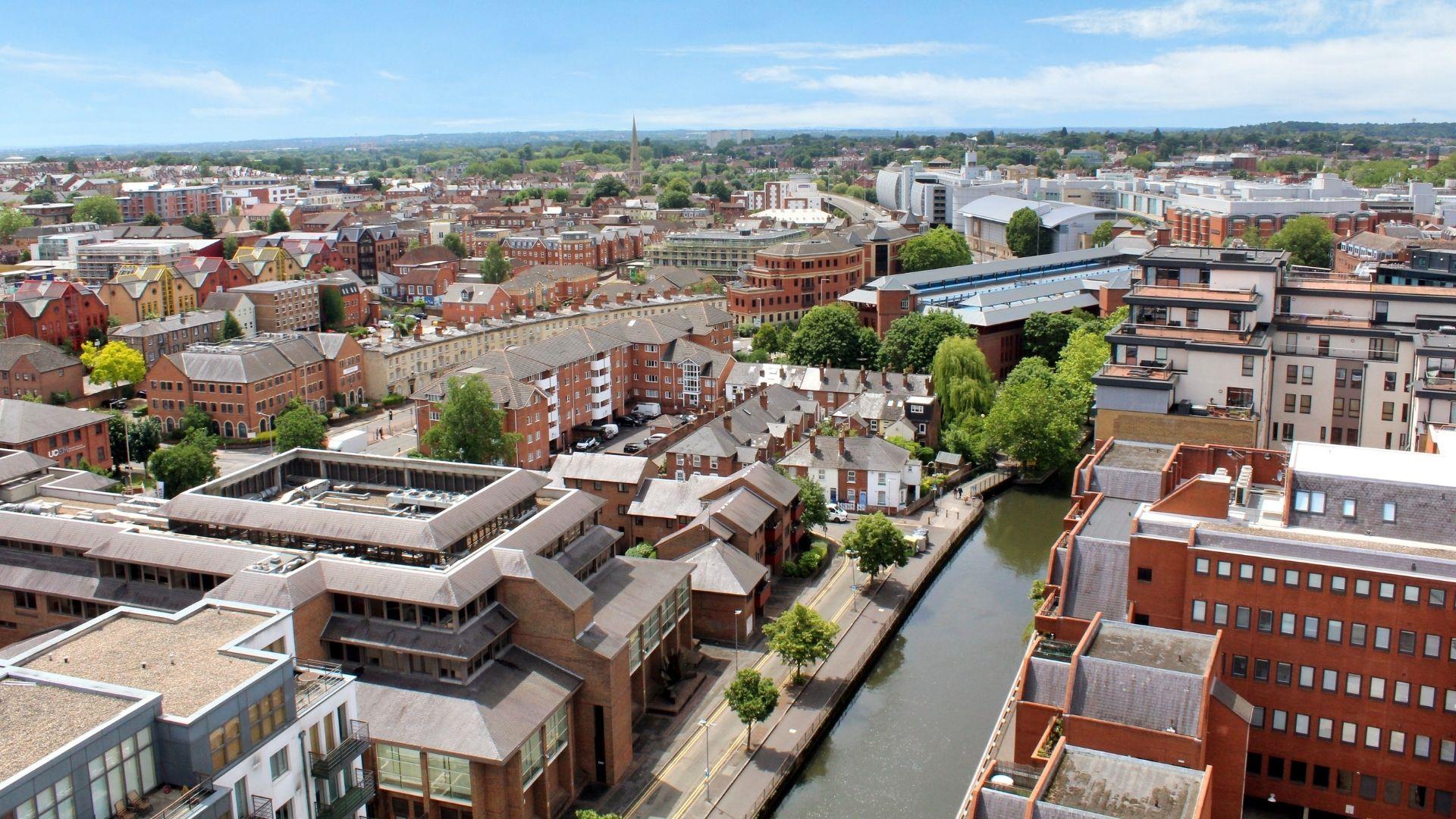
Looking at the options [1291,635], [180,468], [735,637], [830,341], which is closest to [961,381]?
[830,341]

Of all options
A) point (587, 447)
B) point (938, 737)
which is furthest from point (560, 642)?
point (587, 447)

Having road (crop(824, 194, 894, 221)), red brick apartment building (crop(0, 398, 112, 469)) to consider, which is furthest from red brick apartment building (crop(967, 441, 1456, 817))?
road (crop(824, 194, 894, 221))

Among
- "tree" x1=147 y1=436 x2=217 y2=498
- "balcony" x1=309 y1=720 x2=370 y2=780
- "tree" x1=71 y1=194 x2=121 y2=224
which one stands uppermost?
"tree" x1=71 y1=194 x2=121 y2=224

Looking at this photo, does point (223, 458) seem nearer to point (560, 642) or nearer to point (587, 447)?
point (587, 447)

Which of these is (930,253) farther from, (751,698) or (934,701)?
(751,698)

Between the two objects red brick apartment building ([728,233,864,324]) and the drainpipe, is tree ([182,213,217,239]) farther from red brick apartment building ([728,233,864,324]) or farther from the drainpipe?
the drainpipe

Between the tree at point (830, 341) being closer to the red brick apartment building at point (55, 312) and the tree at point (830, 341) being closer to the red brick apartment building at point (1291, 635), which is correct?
the red brick apartment building at point (1291, 635)

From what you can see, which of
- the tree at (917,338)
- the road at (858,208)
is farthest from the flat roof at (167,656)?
the road at (858,208)
